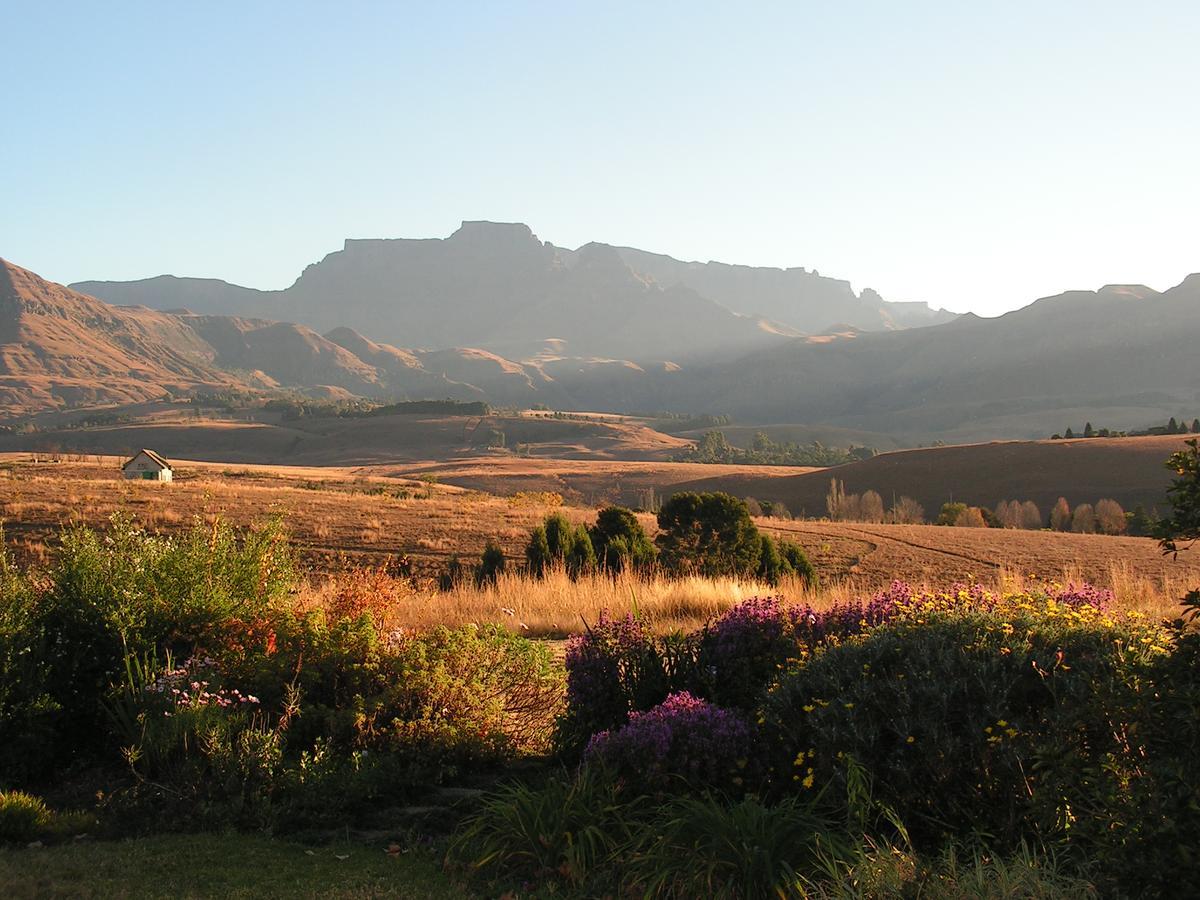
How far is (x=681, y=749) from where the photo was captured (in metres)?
5.03

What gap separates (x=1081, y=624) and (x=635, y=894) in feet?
9.12

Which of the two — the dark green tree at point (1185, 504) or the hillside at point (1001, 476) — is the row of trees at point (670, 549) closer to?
the dark green tree at point (1185, 504)

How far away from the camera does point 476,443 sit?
420 feet

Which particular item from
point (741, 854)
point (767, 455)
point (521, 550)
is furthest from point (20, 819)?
point (767, 455)

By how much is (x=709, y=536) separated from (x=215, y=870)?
1418 cm

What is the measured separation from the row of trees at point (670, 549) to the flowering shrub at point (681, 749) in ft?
33.3

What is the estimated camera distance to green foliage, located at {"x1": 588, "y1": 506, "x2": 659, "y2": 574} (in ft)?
54.6

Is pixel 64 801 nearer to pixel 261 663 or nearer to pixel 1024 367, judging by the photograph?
pixel 261 663

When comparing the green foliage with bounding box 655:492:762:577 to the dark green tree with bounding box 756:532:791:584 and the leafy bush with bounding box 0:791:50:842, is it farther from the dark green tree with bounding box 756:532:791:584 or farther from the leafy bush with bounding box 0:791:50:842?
the leafy bush with bounding box 0:791:50:842

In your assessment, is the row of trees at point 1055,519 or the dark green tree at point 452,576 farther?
the row of trees at point 1055,519

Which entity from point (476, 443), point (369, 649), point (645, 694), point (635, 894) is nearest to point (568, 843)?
point (635, 894)

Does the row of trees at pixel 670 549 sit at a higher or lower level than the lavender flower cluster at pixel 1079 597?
lower

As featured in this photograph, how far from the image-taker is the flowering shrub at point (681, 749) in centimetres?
496

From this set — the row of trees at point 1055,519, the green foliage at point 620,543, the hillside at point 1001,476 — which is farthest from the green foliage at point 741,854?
the hillside at point 1001,476
